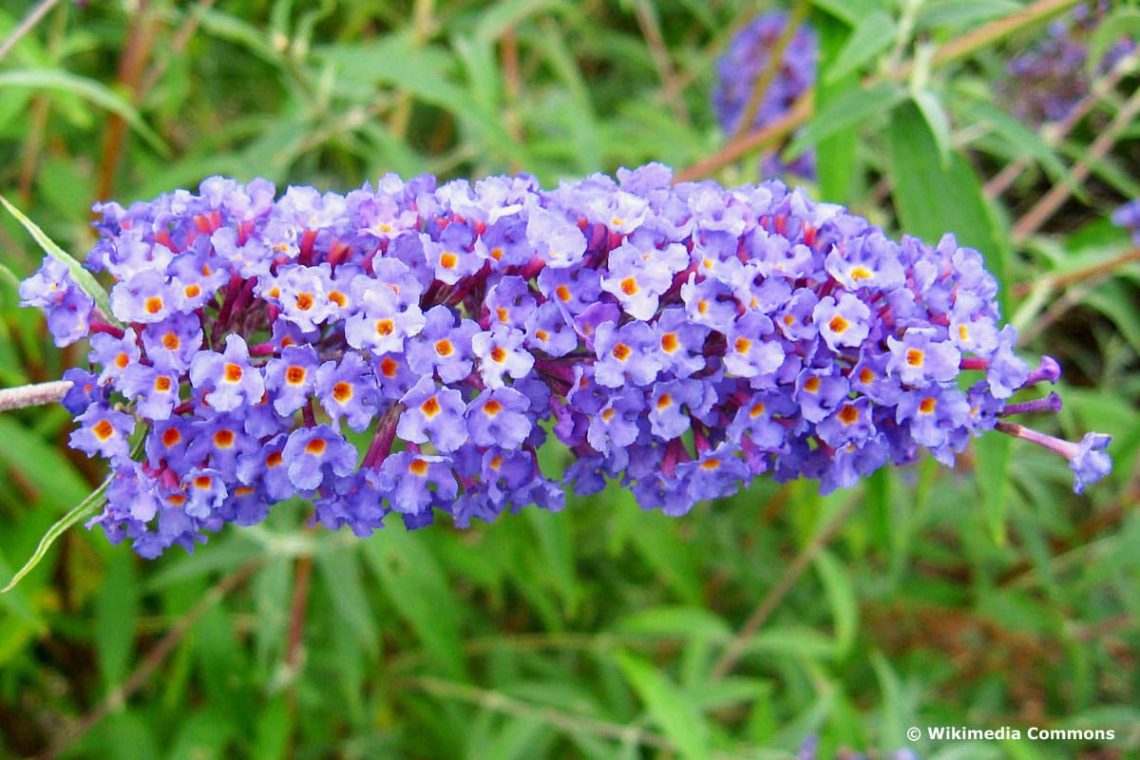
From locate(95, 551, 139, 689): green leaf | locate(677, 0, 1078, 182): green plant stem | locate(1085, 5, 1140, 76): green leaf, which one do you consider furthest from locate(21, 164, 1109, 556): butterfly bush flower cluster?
locate(95, 551, 139, 689): green leaf

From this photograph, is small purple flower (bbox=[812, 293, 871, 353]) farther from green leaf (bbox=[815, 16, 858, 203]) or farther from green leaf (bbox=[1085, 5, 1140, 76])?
green leaf (bbox=[1085, 5, 1140, 76])

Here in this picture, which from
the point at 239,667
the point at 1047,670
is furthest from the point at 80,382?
the point at 1047,670

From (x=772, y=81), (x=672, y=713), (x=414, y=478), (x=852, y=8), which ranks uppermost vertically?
(x=772, y=81)

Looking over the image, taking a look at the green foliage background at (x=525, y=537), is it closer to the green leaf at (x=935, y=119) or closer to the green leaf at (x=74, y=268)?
the green leaf at (x=935, y=119)

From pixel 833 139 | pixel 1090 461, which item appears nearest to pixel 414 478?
pixel 1090 461

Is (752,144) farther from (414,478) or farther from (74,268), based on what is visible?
(74,268)

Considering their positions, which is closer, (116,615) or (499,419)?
(499,419)
